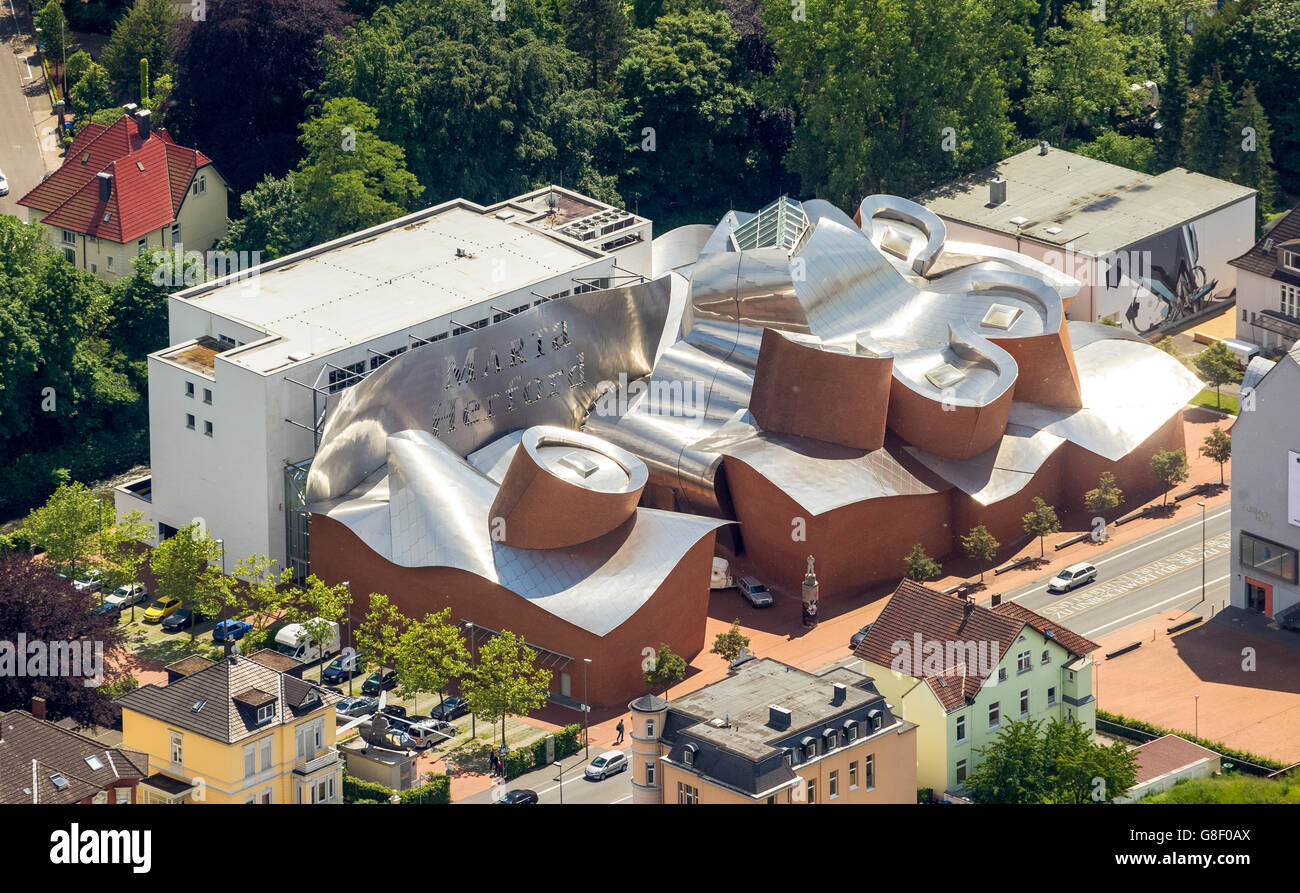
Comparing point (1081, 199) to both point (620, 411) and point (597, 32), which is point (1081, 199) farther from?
point (620, 411)

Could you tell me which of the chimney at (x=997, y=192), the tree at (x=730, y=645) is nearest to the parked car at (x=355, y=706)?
the tree at (x=730, y=645)

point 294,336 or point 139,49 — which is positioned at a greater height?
point 139,49

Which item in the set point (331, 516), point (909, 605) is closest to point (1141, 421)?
point (909, 605)

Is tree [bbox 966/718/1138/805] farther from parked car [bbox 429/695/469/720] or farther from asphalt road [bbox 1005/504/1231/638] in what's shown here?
parked car [bbox 429/695/469/720]

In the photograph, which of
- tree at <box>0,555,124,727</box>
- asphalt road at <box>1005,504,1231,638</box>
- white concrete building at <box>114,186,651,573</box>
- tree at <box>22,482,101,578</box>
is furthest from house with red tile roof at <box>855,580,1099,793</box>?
tree at <box>22,482,101,578</box>

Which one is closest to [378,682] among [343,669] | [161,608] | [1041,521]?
[343,669]

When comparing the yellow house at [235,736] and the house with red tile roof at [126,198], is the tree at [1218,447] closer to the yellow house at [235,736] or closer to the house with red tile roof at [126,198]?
the yellow house at [235,736]

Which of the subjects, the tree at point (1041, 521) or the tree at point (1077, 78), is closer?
the tree at point (1041, 521)
